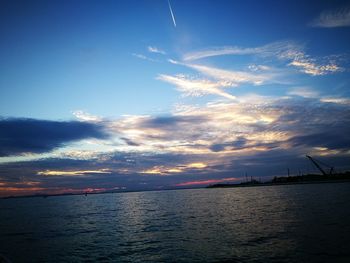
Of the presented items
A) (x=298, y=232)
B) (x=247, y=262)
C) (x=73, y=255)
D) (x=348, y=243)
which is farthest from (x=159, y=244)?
(x=348, y=243)

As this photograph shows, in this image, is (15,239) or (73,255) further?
(15,239)

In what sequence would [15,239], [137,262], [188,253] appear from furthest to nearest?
[15,239]
[188,253]
[137,262]

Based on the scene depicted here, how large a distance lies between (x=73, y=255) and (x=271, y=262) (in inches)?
913

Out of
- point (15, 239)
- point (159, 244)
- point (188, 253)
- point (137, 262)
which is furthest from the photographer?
point (15, 239)

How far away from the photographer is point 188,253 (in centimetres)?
3247

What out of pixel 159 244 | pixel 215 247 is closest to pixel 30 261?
pixel 159 244

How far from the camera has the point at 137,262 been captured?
98.7ft

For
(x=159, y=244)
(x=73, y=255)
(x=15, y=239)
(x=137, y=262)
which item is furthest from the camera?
(x=15, y=239)

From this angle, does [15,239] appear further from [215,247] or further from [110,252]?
[215,247]

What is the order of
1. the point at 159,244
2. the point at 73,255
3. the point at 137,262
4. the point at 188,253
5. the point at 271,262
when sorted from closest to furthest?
the point at 271,262 → the point at 137,262 → the point at 188,253 → the point at 73,255 → the point at 159,244

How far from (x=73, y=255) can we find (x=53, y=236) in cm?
1855

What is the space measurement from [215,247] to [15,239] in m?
35.3

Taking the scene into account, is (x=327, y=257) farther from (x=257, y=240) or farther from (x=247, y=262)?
(x=257, y=240)

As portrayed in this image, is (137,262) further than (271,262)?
Yes
